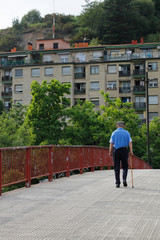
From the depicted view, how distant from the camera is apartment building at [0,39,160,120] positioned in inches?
2739

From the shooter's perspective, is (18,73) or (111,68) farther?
(18,73)

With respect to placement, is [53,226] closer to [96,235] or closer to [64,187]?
[96,235]

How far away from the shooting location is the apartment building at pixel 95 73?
69562 mm

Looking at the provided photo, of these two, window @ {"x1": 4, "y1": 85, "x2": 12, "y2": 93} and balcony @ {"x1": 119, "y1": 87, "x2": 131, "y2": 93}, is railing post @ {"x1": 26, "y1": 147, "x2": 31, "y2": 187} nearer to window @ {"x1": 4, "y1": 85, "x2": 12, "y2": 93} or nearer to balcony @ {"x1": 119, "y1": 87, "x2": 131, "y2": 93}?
balcony @ {"x1": 119, "y1": 87, "x2": 131, "y2": 93}

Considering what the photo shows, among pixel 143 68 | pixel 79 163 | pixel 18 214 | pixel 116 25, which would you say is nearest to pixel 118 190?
pixel 18 214

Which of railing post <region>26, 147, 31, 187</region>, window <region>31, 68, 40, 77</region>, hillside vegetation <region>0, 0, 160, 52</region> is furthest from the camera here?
hillside vegetation <region>0, 0, 160, 52</region>

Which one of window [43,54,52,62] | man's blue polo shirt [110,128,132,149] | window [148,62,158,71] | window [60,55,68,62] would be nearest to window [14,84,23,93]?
window [43,54,52,62]

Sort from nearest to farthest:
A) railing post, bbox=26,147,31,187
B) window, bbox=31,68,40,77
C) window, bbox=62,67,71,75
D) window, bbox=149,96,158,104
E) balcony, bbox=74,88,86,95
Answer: railing post, bbox=26,147,31,187, window, bbox=149,96,158,104, balcony, bbox=74,88,86,95, window, bbox=62,67,71,75, window, bbox=31,68,40,77

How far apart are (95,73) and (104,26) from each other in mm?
31783

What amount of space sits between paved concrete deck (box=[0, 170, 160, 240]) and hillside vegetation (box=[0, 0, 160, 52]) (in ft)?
276

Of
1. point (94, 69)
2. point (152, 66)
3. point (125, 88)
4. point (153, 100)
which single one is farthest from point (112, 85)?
point (153, 100)

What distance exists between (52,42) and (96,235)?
79071 millimetres

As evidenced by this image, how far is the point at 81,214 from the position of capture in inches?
290

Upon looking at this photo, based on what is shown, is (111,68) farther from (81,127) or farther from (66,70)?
(81,127)
